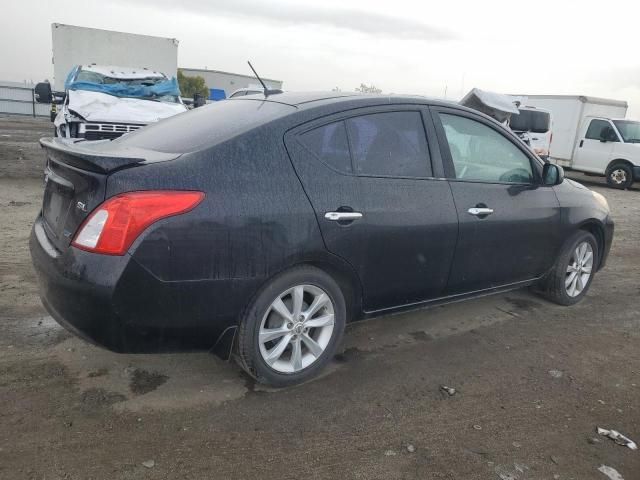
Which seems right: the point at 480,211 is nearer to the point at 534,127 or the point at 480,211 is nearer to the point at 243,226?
the point at 243,226

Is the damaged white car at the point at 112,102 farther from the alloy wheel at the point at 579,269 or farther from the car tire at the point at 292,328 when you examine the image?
the alloy wheel at the point at 579,269

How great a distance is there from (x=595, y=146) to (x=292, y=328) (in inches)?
619

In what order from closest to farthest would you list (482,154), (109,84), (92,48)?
1. (482,154)
2. (109,84)
3. (92,48)

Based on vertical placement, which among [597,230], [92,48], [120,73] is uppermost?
[92,48]

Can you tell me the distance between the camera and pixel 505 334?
164 inches

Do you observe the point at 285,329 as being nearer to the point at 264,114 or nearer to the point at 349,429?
the point at 349,429

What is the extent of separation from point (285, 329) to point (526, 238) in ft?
7.18

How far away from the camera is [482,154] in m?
4.01

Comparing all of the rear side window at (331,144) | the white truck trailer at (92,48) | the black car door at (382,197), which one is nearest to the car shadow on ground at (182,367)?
the black car door at (382,197)

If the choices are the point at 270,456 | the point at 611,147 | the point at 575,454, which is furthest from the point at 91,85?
the point at 611,147

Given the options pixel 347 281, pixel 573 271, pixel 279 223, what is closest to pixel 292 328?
pixel 347 281

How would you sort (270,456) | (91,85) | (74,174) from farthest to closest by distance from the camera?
1. (91,85)
2. (74,174)
3. (270,456)

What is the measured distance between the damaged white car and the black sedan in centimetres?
504

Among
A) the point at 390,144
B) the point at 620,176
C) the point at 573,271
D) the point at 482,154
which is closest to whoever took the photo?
the point at 390,144
